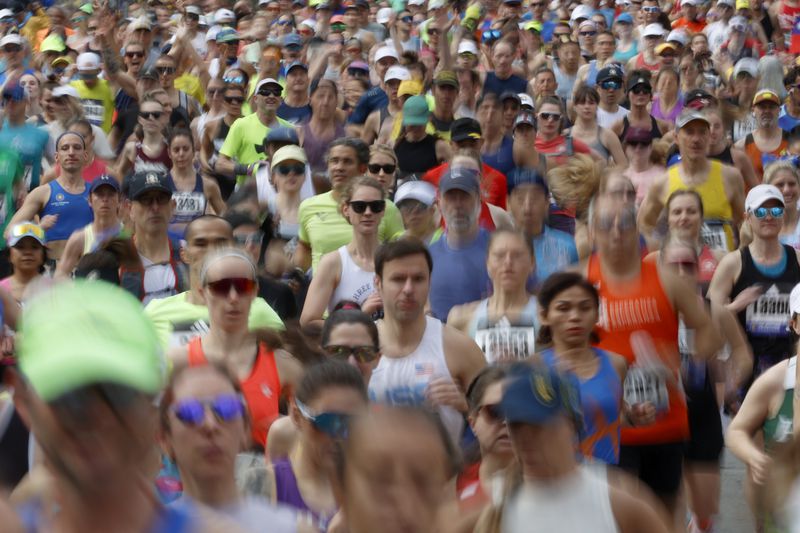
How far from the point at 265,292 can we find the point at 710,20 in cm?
1245

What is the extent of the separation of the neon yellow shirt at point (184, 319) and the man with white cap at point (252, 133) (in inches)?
199

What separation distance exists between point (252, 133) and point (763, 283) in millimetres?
5028

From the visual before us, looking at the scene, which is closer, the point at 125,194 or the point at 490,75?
the point at 125,194

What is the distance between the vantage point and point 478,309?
20.5ft

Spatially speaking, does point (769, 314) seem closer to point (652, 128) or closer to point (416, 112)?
point (416, 112)

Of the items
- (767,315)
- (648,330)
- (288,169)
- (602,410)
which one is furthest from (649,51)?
(602,410)

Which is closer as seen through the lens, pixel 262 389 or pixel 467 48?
pixel 262 389

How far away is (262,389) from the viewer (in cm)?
522

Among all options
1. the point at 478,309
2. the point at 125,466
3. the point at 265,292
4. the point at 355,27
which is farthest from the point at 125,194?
the point at 355,27

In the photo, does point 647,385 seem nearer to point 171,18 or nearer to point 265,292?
point 265,292

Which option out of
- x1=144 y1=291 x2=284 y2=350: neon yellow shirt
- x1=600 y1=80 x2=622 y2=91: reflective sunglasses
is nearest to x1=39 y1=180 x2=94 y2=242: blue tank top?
x1=144 y1=291 x2=284 y2=350: neon yellow shirt

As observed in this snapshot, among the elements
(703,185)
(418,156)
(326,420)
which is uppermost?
(326,420)

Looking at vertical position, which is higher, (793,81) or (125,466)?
(125,466)

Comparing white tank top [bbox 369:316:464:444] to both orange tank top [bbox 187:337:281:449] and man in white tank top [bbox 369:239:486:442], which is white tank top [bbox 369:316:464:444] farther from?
orange tank top [bbox 187:337:281:449]
